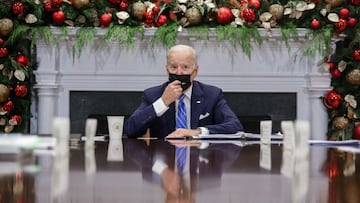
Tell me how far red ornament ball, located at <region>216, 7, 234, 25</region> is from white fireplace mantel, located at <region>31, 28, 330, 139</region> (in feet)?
0.68

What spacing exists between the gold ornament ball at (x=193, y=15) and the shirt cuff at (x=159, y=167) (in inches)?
110

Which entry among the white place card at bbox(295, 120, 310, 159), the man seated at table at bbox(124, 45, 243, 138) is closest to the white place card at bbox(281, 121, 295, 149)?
the white place card at bbox(295, 120, 310, 159)

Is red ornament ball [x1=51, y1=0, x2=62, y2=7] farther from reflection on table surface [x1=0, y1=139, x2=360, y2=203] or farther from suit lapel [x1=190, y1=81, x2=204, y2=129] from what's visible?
reflection on table surface [x1=0, y1=139, x2=360, y2=203]

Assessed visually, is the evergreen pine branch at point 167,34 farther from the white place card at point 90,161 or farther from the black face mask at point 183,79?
the white place card at point 90,161

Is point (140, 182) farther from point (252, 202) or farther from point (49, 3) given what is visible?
point (49, 3)

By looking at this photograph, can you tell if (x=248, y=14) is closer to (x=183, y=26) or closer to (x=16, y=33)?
(x=183, y=26)

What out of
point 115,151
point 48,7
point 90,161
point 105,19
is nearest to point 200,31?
point 105,19

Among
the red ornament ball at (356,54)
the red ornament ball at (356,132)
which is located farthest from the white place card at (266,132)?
the red ornament ball at (356,54)

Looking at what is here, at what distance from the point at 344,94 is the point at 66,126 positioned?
3.22m

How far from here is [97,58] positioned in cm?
458

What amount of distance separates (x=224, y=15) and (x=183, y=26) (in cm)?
28

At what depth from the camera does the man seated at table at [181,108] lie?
2.96 m

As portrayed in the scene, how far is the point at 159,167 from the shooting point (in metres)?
1.47

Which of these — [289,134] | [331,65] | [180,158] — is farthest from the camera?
[331,65]
